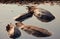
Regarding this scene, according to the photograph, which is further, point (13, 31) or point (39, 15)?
point (39, 15)

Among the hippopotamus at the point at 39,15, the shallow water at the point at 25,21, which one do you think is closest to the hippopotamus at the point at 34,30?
the shallow water at the point at 25,21

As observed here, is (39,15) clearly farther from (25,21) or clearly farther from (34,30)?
(34,30)

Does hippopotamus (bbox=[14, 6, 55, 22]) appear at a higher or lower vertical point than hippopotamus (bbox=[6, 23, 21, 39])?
A: higher

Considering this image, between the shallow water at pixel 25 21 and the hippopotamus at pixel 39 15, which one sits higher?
the hippopotamus at pixel 39 15

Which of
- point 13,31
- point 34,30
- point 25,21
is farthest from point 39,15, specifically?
point 13,31

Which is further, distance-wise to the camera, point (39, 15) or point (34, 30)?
point (39, 15)

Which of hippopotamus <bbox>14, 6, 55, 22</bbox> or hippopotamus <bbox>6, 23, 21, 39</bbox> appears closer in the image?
hippopotamus <bbox>6, 23, 21, 39</bbox>

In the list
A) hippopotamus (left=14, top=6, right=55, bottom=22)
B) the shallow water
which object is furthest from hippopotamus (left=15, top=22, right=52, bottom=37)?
hippopotamus (left=14, top=6, right=55, bottom=22)

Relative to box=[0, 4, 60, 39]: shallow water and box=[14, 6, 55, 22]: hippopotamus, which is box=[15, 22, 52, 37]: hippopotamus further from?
box=[14, 6, 55, 22]: hippopotamus

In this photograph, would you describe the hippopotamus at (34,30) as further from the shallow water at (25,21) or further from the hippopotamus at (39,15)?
the hippopotamus at (39,15)

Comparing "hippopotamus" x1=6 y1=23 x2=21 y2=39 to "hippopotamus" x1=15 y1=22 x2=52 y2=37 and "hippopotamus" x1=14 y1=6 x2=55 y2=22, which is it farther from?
"hippopotamus" x1=14 y1=6 x2=55 y2=22

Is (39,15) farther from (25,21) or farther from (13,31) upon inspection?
(13,31)

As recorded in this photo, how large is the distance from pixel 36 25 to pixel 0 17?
0.49m

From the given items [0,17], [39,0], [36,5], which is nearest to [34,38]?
[0,17]
